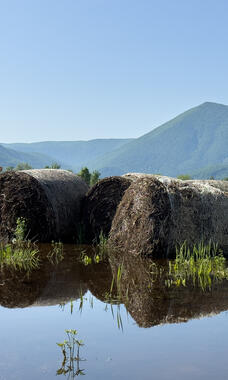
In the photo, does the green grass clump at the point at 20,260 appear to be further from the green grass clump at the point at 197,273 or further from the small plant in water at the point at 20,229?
the green grass clump at the point at 197,273

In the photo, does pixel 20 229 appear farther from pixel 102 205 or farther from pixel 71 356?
pixel 71 356

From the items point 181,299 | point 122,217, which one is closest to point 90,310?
point 181,299

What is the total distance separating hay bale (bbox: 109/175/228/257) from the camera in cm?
896

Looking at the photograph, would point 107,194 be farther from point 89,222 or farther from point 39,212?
point 39,212

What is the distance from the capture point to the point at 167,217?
8.93 metres

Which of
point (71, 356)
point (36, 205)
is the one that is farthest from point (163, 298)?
point (36, 205)

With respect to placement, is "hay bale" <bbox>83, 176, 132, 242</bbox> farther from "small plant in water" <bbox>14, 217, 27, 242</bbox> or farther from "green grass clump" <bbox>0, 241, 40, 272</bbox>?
"green grass clump" <bbox>0, 241, 40, 272</bbox>

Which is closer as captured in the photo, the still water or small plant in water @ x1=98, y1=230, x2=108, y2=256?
the still water

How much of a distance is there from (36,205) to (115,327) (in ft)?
20.6

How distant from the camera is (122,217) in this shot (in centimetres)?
984

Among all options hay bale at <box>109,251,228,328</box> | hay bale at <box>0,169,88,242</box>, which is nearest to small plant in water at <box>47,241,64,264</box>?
hay bale at <box>0,169,88,242</box>

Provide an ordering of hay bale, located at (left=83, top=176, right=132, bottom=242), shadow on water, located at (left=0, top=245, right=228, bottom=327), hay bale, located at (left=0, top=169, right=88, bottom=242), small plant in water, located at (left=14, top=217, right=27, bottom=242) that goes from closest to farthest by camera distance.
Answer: shadow on water, located at (left=0, top=245, right=228, bottom=327)
small plant in water, located at (left=14, top=217, right=27, bottom=242)
hay bale, located at (left=0, top=169, right=88, bottom=242)
hay bale, located at (left=83, top=176, right=132, bottom=242)

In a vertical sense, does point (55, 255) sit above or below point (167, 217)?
below

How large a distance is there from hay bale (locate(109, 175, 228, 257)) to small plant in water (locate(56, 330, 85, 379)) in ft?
15.0
